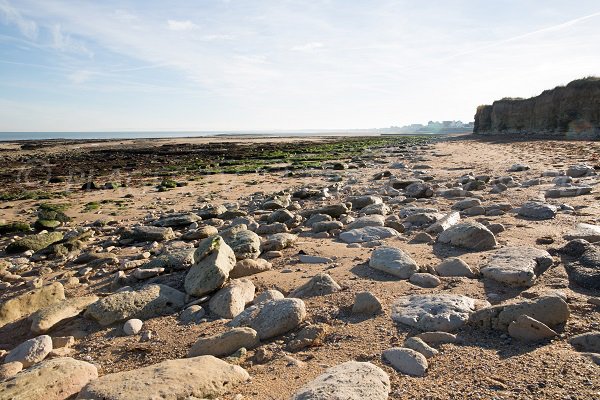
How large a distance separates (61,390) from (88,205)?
8584mm

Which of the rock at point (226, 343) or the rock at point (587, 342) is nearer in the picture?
the rock at point (587, 342)

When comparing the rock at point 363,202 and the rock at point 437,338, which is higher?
the rock at point 363,202

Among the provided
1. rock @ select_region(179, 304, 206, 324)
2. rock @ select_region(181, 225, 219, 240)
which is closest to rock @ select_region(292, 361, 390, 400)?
rock @ select_region(179, 304, 206, 324)

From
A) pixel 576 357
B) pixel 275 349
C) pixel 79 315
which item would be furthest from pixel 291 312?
pixel 79 315

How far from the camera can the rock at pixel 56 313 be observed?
354cm

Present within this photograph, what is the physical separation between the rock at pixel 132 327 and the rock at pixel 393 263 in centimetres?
228

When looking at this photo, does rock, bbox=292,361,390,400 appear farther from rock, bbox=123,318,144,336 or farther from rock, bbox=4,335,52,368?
rock, bbox=4,335,52,368

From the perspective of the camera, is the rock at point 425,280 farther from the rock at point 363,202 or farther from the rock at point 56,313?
the rock at point 363,202

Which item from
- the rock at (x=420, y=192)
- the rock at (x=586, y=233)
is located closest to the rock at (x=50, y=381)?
the rock at (x=586, y=233)

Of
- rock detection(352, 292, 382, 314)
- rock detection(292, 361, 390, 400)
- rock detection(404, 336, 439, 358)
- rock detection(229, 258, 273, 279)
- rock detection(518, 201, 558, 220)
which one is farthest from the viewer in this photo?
rock detection(518, 201, 558, 220)

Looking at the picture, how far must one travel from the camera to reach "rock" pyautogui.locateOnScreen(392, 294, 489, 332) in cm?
290

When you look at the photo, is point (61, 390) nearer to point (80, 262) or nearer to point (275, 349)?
point (275, 349)

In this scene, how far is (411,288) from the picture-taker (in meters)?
3.63

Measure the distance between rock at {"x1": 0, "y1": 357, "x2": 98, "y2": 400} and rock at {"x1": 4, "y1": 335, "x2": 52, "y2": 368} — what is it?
0.50 m
